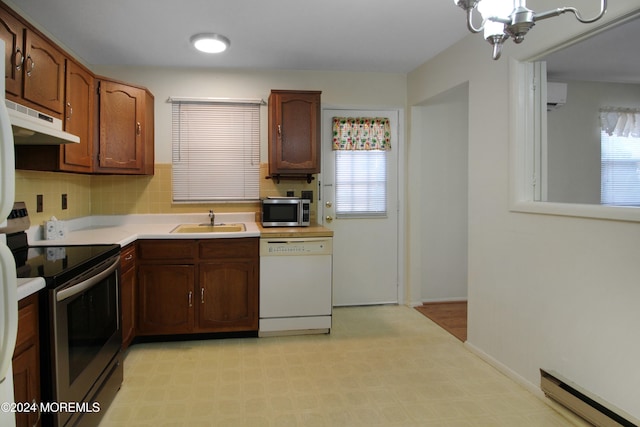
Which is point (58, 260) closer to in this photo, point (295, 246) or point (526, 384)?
point (295, 246)

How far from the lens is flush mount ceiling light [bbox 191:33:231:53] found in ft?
9.53

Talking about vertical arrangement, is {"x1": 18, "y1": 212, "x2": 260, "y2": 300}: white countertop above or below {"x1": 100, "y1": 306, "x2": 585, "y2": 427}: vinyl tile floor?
above

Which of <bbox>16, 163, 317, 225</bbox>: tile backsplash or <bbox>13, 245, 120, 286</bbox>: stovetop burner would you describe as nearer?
<bbox>13, 245, 120, 286</bbox>: stovetop burner

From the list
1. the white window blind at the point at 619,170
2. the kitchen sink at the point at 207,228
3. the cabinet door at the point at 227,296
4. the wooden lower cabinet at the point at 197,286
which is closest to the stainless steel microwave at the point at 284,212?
the kitchen sink at the point at 207,228

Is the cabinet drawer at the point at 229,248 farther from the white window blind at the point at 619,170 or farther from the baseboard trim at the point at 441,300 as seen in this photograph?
the white window blind at the point at 619,170

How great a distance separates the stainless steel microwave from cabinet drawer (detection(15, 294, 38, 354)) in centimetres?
203

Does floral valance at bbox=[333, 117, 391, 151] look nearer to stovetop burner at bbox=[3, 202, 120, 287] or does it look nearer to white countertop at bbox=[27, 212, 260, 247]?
white countertop at bbox=[27, 212, 260, 247]

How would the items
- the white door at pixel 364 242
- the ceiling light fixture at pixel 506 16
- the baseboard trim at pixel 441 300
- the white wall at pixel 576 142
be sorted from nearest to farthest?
the ceiling light fixture at pixel 506 16, the white wall at pixel 576 142, the white door at pixel 364 242, the baseboard trim at pixel 441 300

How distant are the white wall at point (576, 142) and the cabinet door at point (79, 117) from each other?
126 inches

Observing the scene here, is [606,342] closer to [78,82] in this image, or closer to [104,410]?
[104,410]

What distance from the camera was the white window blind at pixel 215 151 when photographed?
3.69m

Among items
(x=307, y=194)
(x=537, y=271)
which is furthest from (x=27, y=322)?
(x=307, y=194)

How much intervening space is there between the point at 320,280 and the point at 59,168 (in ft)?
6.53

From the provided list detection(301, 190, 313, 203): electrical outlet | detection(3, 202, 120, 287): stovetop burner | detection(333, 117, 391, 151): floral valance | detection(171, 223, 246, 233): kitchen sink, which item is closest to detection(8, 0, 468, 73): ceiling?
detection(333, 117, 391, 151): floral valance
